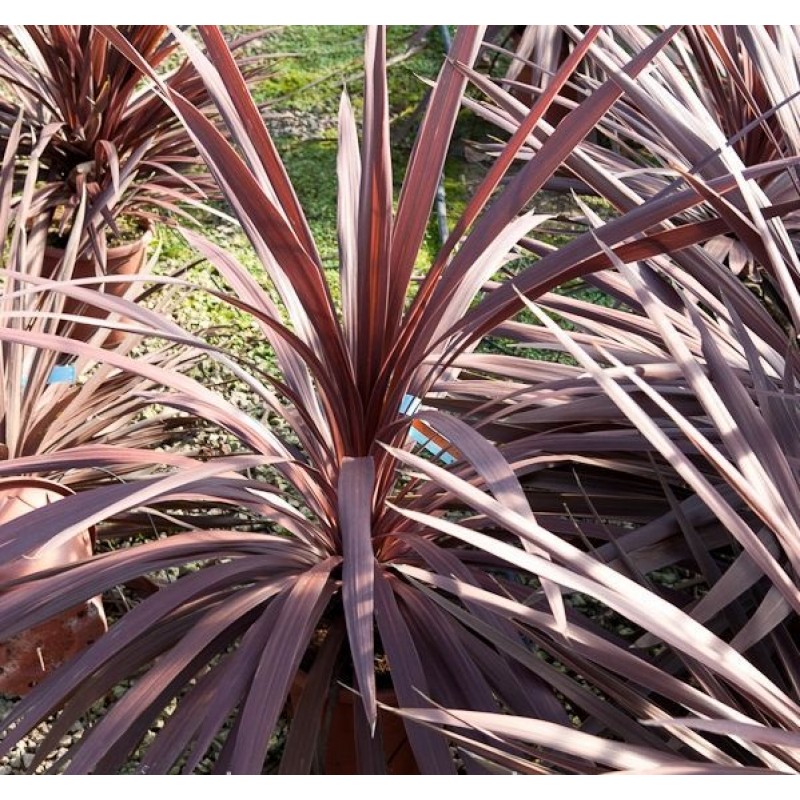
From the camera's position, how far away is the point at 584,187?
2125 mm

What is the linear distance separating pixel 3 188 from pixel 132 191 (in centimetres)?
55

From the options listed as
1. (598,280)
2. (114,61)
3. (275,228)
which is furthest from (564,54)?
(275,228)

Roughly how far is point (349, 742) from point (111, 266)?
4.35 feet

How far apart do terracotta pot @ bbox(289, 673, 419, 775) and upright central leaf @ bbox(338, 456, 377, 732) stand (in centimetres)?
30

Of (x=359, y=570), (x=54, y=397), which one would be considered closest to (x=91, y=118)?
(x=54, y=397)

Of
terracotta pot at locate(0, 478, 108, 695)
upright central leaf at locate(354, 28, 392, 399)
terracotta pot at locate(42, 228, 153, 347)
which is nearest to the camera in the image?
upright central leaf at locate(354, 28, 392, 399)

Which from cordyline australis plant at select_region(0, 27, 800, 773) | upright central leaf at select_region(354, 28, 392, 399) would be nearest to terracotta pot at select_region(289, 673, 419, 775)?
cordyline australis plant at select_region(0, 27, 800, 773)

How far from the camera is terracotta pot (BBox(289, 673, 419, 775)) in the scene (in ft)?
3.78

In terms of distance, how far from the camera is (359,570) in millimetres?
845

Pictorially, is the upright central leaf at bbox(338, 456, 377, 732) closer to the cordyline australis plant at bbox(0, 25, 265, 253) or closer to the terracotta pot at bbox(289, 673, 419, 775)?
the terracotta pot at bbox(289, 673, 419, 775)

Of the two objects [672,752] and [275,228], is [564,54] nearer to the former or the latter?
[275,228]

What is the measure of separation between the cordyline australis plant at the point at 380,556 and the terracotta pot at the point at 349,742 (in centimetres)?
6

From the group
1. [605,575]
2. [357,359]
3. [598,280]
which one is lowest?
[605,575]
